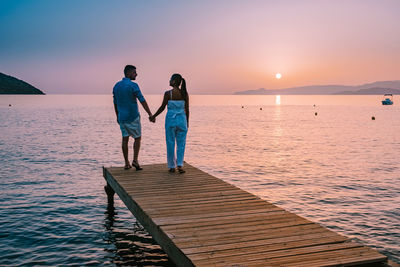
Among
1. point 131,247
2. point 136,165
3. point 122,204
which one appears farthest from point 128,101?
point 122,204

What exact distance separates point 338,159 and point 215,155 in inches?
328

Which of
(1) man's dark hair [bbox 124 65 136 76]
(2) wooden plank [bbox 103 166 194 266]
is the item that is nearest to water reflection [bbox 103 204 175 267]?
(2) wooden plank [bbox 103 166 194 266]

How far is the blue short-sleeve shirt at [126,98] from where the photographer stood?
A: 968cm

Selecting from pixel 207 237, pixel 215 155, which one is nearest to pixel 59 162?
pixel 215 155

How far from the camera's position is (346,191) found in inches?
612

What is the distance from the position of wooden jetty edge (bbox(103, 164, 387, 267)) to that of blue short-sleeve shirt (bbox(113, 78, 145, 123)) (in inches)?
Result: 76.0

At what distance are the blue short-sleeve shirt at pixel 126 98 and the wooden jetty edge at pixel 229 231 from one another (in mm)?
1931

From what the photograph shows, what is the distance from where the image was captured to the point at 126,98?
32.1 feet

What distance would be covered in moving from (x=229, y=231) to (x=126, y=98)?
17.2 ft

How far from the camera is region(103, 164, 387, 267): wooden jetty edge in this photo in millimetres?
4809

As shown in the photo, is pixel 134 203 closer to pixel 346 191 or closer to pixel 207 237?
pixel 207 237

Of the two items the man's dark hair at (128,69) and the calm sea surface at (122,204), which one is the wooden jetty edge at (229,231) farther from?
the man's dark hair at (128,69)

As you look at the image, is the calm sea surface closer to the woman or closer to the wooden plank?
the wooden plank

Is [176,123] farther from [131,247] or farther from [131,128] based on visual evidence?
[131,247]
